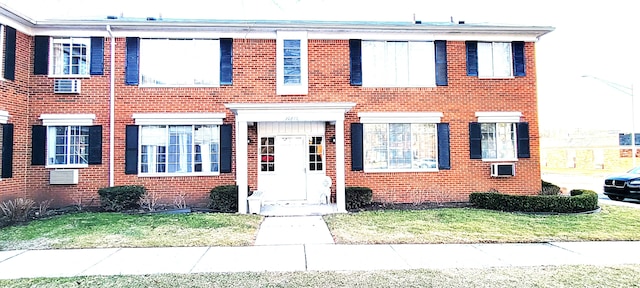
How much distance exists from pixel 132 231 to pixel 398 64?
900 cm

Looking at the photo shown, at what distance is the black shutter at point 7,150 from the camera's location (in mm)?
10352

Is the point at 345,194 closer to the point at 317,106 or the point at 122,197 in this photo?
the point at 317,106

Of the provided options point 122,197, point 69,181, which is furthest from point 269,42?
point 69,181

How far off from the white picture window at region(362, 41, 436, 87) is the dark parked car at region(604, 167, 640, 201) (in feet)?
25.1

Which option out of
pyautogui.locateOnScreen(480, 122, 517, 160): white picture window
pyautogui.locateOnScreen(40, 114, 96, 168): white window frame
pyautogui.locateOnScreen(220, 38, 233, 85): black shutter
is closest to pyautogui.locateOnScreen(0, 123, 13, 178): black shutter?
pyautogui.locateOnScreen(40, 114, 96, 168): white window frame

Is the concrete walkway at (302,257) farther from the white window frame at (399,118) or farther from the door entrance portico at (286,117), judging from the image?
the white window frame at (399,118)

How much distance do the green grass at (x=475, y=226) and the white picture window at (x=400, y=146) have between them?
214cm

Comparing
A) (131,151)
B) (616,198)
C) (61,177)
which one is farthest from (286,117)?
(616,198)

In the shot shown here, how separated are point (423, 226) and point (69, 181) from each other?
400 inches

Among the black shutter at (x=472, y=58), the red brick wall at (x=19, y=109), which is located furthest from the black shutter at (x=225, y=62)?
the black shutter at (x=472, y=58)

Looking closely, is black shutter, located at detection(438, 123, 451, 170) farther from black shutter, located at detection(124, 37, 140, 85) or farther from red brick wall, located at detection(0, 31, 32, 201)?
red brick wall, located at detection(0, 31, 32, 201)

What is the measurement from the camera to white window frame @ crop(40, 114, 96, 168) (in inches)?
440

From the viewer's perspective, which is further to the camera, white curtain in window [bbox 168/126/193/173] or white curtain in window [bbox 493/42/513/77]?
white curtain in window [bbox 493/42/513/77]

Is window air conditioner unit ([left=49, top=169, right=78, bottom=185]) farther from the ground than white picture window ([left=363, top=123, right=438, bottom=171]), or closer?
closer
